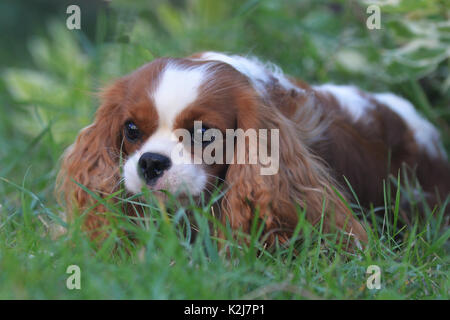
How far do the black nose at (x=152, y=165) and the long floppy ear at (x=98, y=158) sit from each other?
1.10ft

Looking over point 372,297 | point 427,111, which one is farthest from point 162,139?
point 427,111

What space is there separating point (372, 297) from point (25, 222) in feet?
4.38

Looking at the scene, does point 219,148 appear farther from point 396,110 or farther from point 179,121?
point 396,110

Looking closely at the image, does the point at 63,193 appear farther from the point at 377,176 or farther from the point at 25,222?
the point at 377,176

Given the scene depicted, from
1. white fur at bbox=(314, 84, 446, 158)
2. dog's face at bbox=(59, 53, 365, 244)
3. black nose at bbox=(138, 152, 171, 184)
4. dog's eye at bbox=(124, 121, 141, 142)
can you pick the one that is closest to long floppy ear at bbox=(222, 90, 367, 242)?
dog's face at bbox=(59, 53, 365, 244)

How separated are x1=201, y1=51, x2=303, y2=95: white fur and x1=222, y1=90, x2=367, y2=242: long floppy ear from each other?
16cm

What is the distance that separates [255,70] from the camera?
2887 mm

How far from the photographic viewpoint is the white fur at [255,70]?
2746 mm

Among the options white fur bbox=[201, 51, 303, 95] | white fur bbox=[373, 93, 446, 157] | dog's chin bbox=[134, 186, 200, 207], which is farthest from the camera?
white fur bbox=[373, 93, 446, 157]

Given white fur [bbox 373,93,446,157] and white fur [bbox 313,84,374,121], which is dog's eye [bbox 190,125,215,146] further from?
white fur [bbox 373,93,446,157]

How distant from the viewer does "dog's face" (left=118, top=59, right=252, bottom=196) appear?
241 centimetres

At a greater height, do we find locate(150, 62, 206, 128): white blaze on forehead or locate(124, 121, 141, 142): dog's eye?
locate(150, 62, 206, 128): white blaze on forehead

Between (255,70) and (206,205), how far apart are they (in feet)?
2.37

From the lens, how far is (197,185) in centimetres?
243
